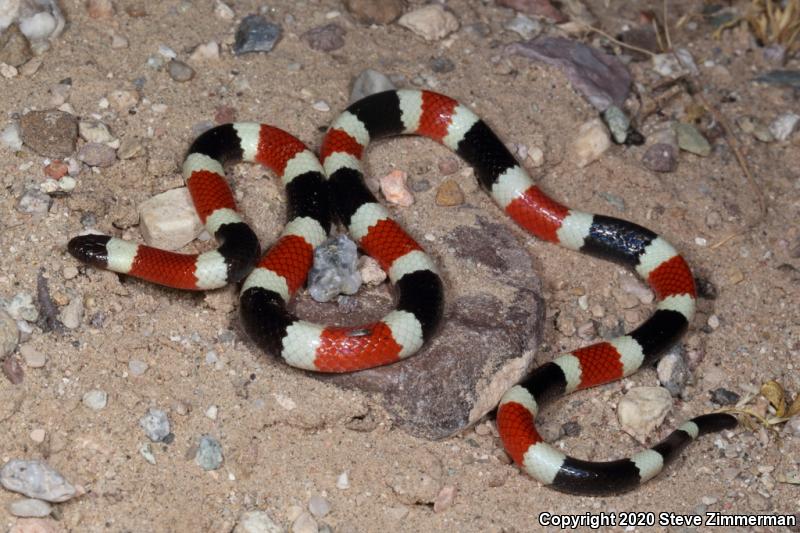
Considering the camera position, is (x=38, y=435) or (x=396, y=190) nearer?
(x=38, y=435)

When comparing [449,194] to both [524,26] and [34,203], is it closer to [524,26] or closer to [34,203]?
[524,26]

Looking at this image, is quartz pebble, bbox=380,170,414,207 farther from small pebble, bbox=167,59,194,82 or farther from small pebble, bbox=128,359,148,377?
small pebble, bbox=128,359,148,377

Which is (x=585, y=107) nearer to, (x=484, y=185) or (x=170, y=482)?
(x=484, y=185)

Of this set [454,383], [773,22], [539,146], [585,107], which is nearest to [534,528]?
[454,383]

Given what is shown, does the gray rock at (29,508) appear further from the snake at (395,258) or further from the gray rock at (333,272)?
the gray rock at (333,272)

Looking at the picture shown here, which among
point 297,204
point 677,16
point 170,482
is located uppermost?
point 677,16

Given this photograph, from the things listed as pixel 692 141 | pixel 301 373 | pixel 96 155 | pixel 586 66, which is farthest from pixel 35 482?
pixel 692 141
